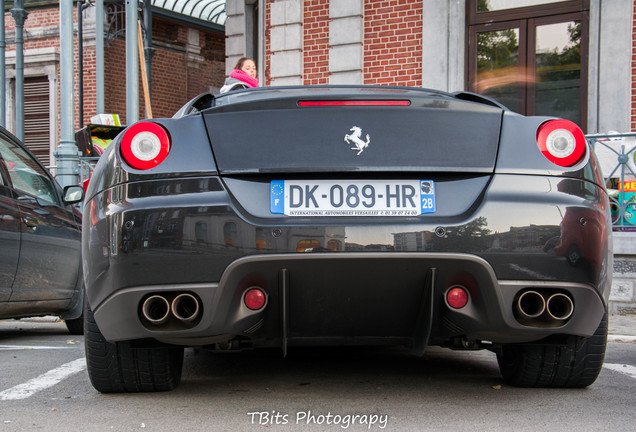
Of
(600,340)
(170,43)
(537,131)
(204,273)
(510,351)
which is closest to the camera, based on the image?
(204,273)

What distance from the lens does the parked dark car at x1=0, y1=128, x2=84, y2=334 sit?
580 cm

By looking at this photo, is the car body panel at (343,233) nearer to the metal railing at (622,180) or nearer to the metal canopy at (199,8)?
the metal railing at (622,180)

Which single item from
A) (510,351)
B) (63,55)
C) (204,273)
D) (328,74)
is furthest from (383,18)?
(204,273)

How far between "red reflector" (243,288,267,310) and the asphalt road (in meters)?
0.43

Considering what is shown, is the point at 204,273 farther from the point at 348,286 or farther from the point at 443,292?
the point at 443,292

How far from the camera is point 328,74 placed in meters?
12.7

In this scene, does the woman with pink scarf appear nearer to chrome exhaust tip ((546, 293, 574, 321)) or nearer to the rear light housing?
the rear light housing

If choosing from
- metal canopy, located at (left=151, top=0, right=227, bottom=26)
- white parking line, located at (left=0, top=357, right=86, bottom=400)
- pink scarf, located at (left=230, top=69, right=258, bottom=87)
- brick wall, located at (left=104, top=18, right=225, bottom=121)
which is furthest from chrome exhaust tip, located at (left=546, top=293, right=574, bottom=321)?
metal canopy, located at (left=151, top=0, right=227, bottom=26)

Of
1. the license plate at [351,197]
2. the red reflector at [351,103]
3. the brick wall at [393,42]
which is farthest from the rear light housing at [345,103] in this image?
the brick wall at [393,42]

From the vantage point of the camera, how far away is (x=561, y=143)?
10.8 ft

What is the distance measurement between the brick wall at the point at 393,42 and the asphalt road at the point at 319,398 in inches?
306

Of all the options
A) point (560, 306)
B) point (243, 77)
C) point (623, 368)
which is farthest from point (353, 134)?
point (243, 77)

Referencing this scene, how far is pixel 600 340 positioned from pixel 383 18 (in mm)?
9265

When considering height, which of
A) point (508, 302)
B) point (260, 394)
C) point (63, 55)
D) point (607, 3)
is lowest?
point (260, 394)
